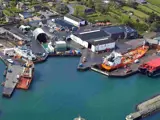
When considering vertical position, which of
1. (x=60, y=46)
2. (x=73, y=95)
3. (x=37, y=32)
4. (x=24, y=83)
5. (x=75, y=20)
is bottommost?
(x=73, y=95)

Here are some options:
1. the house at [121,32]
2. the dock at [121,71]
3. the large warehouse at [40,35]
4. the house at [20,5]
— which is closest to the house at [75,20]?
the house at [121,32]

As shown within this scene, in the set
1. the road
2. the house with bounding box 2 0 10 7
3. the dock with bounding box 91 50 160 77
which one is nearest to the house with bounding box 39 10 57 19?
the road

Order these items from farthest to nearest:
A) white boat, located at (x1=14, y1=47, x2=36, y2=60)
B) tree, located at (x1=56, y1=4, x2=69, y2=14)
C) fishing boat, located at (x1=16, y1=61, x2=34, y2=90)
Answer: tree, located at (x1=56, y1=4, x2=69, y2=14) → white boat, located at (x1=14, y1=47, x2=36, y2=60) → fishing boat, located at (x1=16, y1=61, x2=34, y2=90)

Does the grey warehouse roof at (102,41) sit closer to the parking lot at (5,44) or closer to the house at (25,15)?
the parking lot at (5,44)

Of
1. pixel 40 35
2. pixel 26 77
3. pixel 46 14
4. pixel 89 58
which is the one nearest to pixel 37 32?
pixel 40 35

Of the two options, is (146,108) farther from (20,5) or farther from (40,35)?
(20,5)

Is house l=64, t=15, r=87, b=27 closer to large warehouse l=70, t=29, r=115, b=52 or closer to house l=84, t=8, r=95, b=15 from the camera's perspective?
large warehouse l=70, t=29, r=115, b=52
